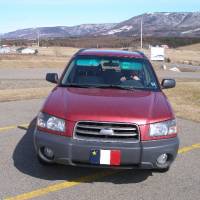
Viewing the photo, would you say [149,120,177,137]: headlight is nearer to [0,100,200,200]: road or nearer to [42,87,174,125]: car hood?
[42,87,174,125]: car hood

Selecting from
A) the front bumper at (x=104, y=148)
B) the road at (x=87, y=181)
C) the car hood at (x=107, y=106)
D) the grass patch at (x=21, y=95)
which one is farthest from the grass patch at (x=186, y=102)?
the front bumper at (x=104, y=148)

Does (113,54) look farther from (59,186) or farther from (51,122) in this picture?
(59,186)

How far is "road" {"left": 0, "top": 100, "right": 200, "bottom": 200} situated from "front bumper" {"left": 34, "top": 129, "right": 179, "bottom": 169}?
0.32m

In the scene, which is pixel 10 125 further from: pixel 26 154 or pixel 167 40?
pixel 167 40

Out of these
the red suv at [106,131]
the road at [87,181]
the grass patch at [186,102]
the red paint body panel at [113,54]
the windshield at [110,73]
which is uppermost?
the red paint body panel at [113,54]

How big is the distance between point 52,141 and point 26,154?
1545 millimetres

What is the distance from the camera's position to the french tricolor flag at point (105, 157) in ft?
15.7

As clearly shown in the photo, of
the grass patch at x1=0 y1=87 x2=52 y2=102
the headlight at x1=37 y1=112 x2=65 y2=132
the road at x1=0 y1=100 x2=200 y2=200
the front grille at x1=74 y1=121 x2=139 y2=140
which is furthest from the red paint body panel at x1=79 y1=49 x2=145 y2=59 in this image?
the grass patch at x1=0 y1=87 x2=52 y2=102

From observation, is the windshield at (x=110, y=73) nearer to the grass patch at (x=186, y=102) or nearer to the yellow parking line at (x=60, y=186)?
the yellow parking line at (x=60, y=186)

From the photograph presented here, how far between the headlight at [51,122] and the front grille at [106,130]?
20 centimetres

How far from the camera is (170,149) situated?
198 inches

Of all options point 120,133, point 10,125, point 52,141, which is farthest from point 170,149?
point 10,125

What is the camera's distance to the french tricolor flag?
4.79 metres

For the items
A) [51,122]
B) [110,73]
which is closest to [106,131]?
[51,122]
